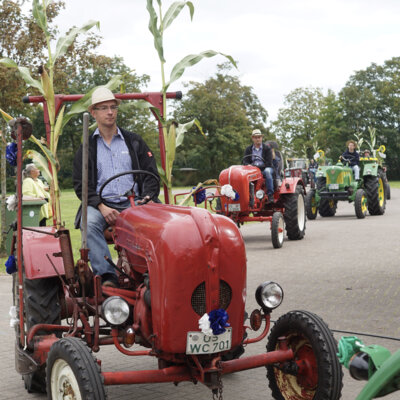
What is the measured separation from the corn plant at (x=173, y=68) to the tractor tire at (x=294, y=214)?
6472 mm

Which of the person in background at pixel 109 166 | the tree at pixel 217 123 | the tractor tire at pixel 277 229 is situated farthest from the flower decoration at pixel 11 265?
the tree at pixel 217 123

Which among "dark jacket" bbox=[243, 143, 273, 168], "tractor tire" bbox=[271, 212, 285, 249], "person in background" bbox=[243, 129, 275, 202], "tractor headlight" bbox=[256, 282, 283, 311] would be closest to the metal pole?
"tractor headlight" bbox=[256, 282, 283, 311]

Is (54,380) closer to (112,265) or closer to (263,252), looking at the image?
(112,265)

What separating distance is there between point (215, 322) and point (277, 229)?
902cm

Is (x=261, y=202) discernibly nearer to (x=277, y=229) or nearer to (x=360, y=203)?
(x=277, y=229)

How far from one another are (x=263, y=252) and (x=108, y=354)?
674 centimetres

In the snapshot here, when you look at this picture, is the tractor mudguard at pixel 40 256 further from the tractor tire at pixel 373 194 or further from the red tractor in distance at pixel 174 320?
the tractor tire at pixel 373 194

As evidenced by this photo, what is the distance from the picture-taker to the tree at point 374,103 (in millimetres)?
63656

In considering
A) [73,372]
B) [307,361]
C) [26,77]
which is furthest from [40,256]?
[26,77]

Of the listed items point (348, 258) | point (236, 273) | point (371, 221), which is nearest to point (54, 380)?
point (236, 273)

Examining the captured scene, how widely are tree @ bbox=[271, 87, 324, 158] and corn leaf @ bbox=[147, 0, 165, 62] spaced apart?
71445mm

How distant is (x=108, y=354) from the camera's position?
5.93m

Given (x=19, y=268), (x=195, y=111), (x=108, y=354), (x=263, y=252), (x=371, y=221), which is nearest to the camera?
(x=19, y=268)

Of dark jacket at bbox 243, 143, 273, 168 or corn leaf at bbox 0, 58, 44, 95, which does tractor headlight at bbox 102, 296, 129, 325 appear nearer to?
corn leaf at bbox 0, 58, 44, 95
